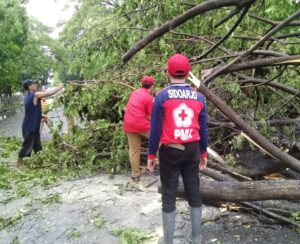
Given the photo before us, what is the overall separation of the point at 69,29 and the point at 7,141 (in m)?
14.1

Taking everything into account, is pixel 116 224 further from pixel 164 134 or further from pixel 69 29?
pixel 69 29

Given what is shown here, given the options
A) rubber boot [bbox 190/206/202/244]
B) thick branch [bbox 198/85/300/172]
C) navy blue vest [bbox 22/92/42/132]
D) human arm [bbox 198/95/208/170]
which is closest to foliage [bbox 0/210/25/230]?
rubber boot [bbox 190/206/202/244]

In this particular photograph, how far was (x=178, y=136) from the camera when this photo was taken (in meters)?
3.32

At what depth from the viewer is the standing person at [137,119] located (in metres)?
5.59

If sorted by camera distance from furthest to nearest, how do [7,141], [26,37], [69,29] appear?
[69,29] → [26,37] → [7,141]

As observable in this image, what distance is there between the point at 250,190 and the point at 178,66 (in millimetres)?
1342

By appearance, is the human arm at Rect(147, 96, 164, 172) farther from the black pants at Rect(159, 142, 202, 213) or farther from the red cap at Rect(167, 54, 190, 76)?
the red cap at Rect(167, 54, 190, 76)

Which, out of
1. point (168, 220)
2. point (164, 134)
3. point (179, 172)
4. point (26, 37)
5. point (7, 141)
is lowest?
point (7, 141)

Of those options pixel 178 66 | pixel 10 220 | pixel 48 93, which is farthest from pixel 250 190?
pixel 48 93

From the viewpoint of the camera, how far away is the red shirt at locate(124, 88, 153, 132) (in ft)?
18.4

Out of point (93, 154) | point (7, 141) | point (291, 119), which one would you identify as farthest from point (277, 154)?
point (7, 141)

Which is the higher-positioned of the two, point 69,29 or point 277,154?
point 69,29

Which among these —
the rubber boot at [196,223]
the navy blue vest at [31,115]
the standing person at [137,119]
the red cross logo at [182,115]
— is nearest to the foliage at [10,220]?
the standing person at [137,119]

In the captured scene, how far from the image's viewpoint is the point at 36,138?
7688mm
